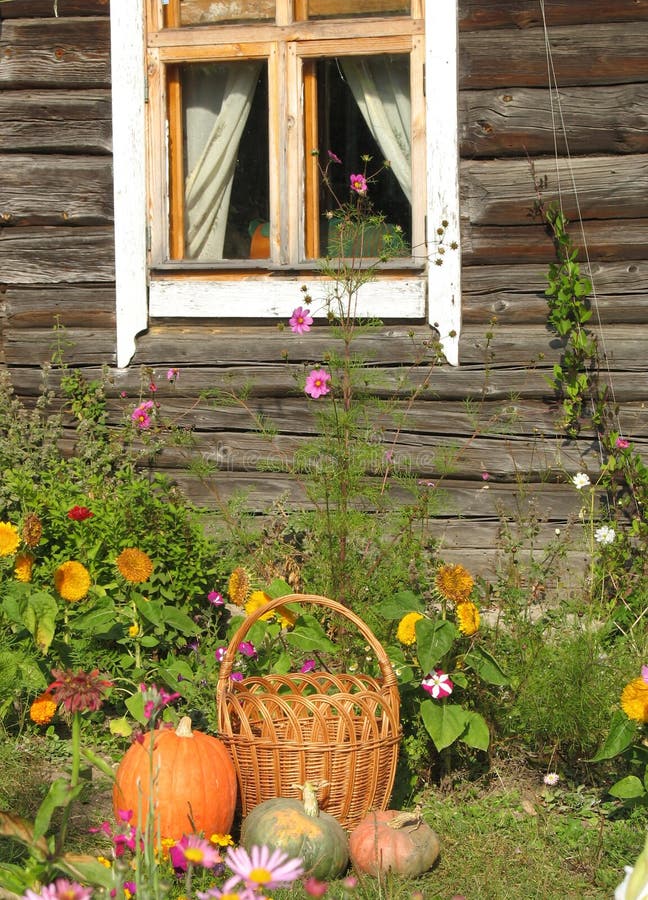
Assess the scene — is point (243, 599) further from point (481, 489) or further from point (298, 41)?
point (298, 41)

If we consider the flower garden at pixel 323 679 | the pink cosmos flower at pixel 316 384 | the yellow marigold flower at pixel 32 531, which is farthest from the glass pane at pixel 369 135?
the yellow marigold flower at pixel 32 531

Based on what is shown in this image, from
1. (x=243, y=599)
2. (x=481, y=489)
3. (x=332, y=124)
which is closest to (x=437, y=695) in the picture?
(x=243, y=599)

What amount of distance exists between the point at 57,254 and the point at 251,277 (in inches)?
36.1

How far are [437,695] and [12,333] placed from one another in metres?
2.87

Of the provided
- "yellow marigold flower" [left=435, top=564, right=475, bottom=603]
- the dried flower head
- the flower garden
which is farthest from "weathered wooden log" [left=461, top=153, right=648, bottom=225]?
the dried flower head

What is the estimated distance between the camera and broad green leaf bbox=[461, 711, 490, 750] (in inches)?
128

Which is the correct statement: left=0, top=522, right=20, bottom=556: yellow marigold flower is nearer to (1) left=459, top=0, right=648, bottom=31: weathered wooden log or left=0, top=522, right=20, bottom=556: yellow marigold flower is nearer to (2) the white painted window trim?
(2) the white painted window trim

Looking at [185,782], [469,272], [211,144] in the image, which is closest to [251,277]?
[211,144]

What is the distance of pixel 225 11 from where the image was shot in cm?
487

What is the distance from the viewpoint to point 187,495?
4.91m

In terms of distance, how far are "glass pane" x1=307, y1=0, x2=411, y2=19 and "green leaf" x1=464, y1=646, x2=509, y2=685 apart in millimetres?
2813

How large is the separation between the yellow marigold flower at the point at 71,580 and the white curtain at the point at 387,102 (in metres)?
2.25

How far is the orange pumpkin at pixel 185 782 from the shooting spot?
292 cm

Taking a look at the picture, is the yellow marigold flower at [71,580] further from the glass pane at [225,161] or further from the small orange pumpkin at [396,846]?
the glass pane at [225,161]
